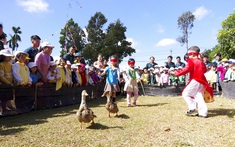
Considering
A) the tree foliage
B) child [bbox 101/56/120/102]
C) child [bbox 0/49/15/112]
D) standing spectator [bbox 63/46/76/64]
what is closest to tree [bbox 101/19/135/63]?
the tree foliage

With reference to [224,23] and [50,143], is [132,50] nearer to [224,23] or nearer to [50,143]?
[224,23]

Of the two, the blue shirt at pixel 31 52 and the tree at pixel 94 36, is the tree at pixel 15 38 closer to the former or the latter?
the tree at pixel 94 36

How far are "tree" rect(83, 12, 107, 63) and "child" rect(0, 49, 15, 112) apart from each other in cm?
2985

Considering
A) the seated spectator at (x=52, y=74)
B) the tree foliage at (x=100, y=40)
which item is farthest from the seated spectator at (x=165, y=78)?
the tree foliage at (x=100, y=40)

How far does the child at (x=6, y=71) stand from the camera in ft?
21.5

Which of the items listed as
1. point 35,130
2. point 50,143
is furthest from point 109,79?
point 50,143

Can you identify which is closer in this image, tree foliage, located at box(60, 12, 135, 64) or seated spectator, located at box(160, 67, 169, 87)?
seated spectator, located at box(160, 67, 169, 87)

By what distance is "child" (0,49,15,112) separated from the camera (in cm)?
654

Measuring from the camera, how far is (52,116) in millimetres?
6570

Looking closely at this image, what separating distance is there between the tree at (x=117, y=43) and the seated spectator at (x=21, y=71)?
1153 inches

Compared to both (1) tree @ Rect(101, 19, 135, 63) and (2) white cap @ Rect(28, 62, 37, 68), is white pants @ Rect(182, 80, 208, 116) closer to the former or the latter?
(2) white cap @ Rect(28, 62, 37, 68)

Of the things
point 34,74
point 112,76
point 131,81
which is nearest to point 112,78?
point 112,76

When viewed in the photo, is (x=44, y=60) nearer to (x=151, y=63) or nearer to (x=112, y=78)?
(x=112, y=78)

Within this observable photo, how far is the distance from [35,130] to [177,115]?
3659 mm
